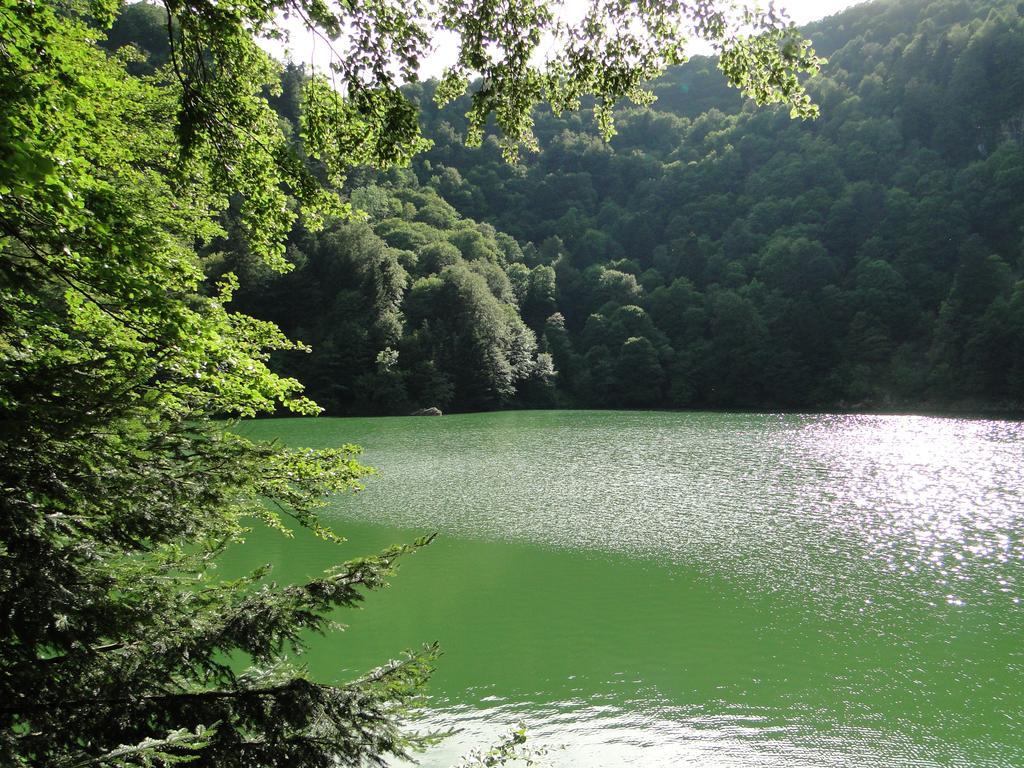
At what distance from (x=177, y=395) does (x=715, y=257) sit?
6717 cm

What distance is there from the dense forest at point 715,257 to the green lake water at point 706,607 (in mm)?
29310

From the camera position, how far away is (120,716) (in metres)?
2.76

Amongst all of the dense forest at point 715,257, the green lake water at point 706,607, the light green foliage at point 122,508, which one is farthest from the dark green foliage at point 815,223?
the light green foliage at point 122,508

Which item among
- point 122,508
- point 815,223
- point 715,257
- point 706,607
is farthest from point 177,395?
point 815,223

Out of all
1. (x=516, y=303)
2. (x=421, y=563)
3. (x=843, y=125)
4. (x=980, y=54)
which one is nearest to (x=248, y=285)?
(x=516, y=303)

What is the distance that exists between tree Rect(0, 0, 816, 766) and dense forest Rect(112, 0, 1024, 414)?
44.1 m

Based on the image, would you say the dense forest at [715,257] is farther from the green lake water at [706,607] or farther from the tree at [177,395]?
the tree at [177,395]

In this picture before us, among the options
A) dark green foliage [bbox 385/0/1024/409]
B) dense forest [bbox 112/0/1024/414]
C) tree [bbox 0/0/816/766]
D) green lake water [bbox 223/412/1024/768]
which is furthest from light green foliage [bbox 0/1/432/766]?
dark green foliage [bbox 385/0/1024/409]

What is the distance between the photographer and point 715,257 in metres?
66.1

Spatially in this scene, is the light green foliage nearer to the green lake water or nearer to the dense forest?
the green lake water

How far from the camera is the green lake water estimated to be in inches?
266

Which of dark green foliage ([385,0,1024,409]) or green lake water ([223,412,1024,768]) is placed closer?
green lake water ([223,412,1024,768])

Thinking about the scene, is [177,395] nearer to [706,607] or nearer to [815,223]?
[706,607]

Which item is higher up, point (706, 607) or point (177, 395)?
point (177, 395)
